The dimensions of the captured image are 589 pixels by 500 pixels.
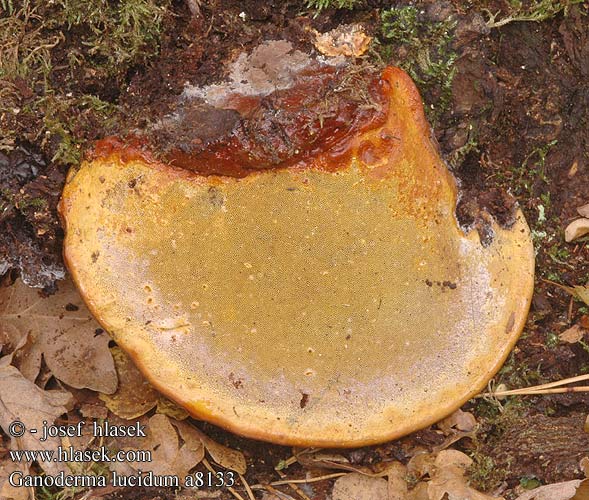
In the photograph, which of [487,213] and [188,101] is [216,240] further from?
[487,213]

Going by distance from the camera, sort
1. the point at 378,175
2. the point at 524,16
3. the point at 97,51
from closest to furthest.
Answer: the point at 378,175
the point at 97,51
the point at 524,16

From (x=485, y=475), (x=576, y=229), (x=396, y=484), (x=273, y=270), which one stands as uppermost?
(x=273, y=270)

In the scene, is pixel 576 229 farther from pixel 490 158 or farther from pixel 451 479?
pixel 451 479

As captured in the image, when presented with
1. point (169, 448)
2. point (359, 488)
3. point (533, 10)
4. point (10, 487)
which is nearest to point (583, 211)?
point (533, 10)

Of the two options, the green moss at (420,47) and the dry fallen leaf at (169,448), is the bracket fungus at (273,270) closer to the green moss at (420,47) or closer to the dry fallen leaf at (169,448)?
the green moss at (420,47)

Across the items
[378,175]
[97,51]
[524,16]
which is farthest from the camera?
[524,16]

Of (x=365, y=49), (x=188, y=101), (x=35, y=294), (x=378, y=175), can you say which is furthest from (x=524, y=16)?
(x=35, y=294)
